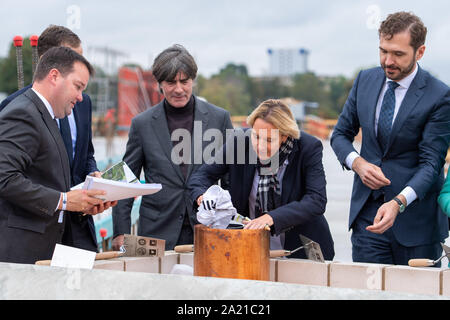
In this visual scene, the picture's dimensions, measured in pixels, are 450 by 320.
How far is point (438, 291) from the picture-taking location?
2.01 m

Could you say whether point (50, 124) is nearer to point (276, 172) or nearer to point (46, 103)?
point (46, 103)

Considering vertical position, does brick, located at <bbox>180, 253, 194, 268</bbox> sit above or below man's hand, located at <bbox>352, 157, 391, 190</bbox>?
below

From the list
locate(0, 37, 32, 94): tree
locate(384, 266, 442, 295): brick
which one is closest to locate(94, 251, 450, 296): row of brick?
locate(384, 266, 442, 295): brick

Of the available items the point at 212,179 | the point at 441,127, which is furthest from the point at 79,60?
the point at 441,127

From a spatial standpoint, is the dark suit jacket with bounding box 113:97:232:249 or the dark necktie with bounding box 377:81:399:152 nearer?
the dark necktie with bounding box 377:81:399:152

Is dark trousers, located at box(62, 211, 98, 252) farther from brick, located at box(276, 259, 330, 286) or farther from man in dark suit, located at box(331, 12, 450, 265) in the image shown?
man in dark suit, located at box(331, 12, 450, 265)

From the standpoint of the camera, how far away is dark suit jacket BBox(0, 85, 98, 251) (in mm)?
2957

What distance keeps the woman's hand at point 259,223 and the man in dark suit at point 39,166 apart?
1.77 feet

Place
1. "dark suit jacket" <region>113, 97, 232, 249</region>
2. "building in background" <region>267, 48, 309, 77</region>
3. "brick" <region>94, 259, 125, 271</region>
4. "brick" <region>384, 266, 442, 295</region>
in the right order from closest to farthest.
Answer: "brick" <region>384, 266, 442, 295</region> < "brick" <region>94, 259, 125, 271</region> < "dark suit jacket" <region>113, 97, 232, 249</region> < "building in background" <region>267, 48, 309, 77</region>

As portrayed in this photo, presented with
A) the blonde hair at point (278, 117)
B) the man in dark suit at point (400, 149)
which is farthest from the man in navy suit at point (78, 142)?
the man in dark suit at point (400, 149)

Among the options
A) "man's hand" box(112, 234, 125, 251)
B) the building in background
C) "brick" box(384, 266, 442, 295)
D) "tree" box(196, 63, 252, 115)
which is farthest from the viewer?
the building in background

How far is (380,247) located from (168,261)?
1.15m

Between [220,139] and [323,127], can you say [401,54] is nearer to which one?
[220,139]

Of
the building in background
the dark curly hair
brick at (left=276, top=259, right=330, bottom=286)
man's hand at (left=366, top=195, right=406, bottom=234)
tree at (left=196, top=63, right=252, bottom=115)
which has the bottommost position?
brick at (left=276, top=259, right=330, bottom=286)
